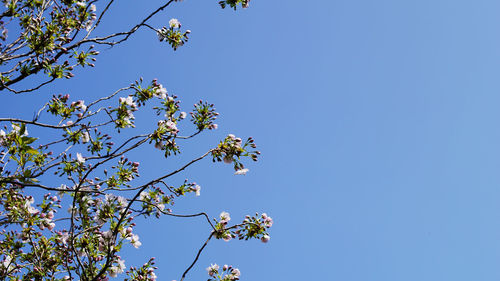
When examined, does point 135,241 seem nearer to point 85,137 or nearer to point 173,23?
point 85,137

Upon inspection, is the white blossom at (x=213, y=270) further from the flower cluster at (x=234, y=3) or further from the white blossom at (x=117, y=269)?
the flower cluster at (x=234, y=3)

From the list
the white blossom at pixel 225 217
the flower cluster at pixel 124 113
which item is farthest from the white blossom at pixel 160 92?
the white blossom at pixel 225 217

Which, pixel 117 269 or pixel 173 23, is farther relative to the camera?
pixel 173 23

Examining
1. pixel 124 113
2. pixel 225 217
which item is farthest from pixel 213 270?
pixel 124 113

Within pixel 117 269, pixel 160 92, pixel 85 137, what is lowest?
pixel 117 269

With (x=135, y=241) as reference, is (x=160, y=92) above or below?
above

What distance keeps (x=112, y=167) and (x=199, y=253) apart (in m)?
1.95

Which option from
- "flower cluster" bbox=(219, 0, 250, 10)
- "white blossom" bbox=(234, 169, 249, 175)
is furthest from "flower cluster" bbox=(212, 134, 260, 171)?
"flower cluster" bbox=(219, 0, 250, 10)

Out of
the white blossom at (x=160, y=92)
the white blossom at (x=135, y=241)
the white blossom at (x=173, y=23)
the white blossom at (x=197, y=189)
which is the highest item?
the white blossom at (x=173, y=23)

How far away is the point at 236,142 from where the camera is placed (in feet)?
15.1

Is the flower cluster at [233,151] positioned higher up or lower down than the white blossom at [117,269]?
higher up

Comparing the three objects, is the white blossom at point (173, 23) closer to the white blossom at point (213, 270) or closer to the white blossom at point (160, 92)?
the white blossom at point (160, 92)

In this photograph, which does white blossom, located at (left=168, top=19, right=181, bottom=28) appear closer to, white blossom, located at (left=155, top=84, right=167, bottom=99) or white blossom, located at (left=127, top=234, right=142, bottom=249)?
white blossom, located at (left=155, top=84, right=167, bottom=99)

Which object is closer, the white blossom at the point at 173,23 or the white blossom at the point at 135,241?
the white blossom at the point at 135,241
